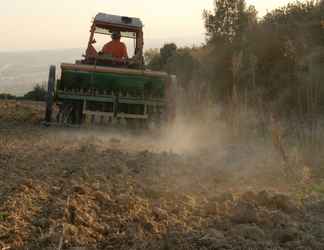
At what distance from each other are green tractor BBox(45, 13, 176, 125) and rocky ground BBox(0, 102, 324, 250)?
239 cm

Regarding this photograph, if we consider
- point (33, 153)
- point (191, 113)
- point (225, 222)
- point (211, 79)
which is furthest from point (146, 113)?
point (211, 79)

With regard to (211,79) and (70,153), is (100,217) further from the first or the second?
(211,79)

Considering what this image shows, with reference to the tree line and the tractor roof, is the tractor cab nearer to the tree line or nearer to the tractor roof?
the tractor roof

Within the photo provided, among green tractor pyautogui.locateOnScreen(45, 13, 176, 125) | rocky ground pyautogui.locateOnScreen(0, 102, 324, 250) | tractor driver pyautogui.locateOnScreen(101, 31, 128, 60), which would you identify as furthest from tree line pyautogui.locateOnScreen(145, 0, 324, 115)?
rocky ground pyautogui.locateOnScreen(0, 102, 324, 250)

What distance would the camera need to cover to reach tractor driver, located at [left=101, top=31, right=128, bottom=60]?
12883mm

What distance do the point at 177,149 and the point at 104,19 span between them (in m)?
5.05

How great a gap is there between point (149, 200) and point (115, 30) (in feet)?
27.3

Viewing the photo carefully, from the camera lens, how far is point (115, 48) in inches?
509

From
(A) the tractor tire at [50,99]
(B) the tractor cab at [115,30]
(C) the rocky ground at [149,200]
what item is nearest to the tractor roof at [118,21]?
(B) the tractor cab at [115,30]

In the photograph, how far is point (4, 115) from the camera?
14016 millimetres

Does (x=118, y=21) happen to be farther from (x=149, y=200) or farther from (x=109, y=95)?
(x=149, y=200)

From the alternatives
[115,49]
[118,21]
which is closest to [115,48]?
[115,49]

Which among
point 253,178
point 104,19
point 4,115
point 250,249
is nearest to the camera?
point 250,249

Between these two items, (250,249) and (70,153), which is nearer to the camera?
(250,249)
